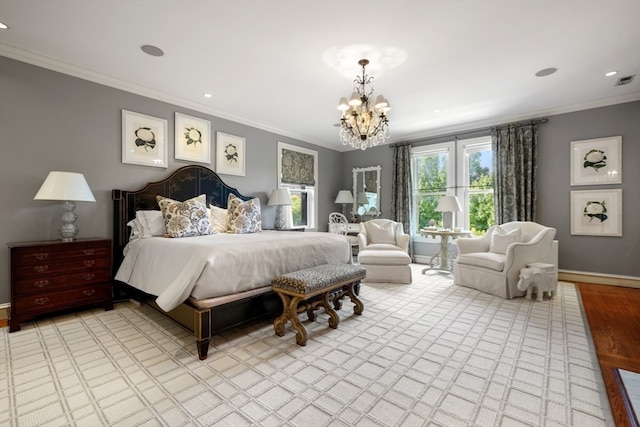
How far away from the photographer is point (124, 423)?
1425mm

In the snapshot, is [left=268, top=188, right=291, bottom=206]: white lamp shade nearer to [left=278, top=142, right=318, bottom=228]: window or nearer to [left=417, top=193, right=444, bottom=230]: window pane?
[left=278, top=142, right=318, bottom=228]: window

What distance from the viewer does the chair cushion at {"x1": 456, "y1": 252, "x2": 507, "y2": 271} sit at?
358cm

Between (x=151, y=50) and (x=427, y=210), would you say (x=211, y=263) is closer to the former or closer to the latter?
(x=151, y=50)

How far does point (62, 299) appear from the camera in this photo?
277cm

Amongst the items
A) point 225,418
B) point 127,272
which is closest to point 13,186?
point 127,272

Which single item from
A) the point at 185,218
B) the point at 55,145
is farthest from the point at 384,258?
the point at 55,145

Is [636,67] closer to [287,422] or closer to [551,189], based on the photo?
[551,189]

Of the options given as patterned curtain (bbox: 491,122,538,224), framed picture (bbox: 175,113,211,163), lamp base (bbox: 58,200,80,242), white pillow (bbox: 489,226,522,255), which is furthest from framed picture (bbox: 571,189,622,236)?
lamp base (bbox: 58,200,80,242)

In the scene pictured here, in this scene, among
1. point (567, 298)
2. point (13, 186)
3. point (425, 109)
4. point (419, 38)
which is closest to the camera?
point (419, 38)

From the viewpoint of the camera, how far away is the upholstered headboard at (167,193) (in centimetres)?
344

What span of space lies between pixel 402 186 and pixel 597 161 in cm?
306

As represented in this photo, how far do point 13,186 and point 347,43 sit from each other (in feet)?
12.1

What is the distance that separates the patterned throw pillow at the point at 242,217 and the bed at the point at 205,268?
37.3 inches

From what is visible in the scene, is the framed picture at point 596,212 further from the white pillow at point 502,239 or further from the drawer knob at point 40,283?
the drawer knob at point 40,283
